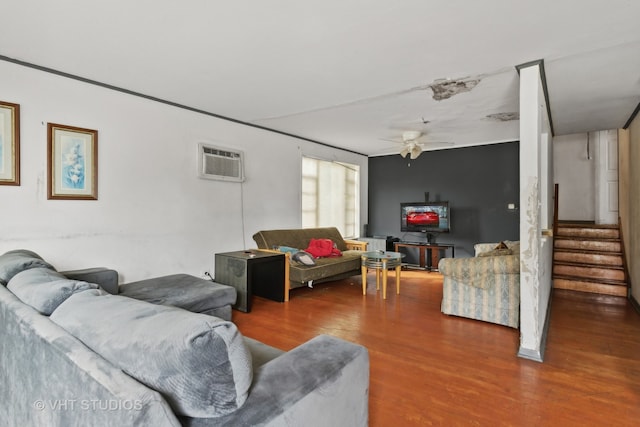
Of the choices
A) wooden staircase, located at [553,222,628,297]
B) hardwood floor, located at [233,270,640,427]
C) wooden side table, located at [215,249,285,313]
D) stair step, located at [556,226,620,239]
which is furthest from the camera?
stair step, located at [556,226,620,239]

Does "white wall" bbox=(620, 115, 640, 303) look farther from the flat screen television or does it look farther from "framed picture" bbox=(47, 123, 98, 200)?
"framed picture" bbox=(47, 123, 98, 200)

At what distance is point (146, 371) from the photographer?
0.86 m

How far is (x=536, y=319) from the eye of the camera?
8.39 feet

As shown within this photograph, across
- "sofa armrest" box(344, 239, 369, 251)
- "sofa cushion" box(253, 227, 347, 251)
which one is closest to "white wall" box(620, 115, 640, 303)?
"sofa armrest" box(344, 239, 369, 251)

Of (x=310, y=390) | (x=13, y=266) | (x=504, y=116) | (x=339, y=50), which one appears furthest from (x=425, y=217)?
(x=13, y=266)

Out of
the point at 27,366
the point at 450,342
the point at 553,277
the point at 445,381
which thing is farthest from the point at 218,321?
the point at 553,277

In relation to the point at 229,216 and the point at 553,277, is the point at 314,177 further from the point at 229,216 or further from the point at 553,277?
the point at 553,277

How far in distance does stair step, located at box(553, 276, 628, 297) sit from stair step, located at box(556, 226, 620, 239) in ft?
3.33

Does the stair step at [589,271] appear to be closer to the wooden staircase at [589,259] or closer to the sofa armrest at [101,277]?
the wooden staircase at [589,259]

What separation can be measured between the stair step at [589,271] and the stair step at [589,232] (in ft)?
2.28

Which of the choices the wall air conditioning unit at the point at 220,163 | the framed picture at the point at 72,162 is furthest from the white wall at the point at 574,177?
the framed picture at the point at 72,162

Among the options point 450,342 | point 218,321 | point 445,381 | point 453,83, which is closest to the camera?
point 218,321

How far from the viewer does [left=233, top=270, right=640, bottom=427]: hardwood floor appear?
6.20 ft

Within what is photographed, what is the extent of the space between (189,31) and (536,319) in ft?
10.9
